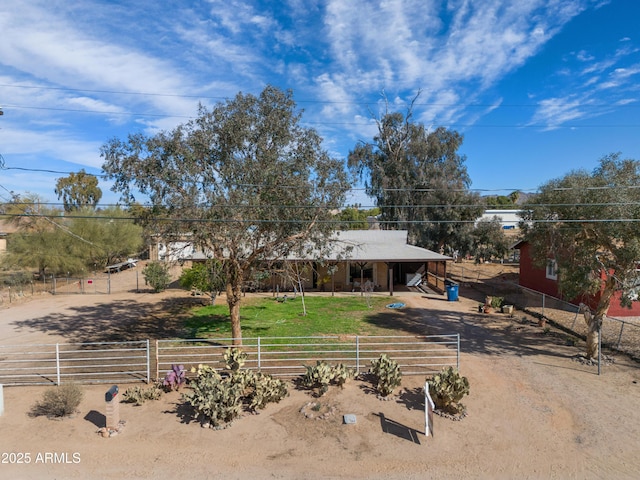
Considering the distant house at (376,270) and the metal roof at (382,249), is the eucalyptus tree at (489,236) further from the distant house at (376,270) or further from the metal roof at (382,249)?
the metal roof at (382,249)

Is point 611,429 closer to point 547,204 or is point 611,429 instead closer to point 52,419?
point 547,204

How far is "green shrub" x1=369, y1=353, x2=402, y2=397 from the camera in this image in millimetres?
9492

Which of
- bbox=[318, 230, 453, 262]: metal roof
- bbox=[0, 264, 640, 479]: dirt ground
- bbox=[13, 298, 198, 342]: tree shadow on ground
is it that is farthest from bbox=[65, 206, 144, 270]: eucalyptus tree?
bbox=[0, 264, 640, 479]: dirt ground

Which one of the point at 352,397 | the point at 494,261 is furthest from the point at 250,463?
the point at 494,261

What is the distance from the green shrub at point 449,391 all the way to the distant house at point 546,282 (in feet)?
39.5

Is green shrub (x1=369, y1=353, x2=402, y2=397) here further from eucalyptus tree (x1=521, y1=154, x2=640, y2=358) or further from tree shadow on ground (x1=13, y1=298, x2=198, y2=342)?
tree shadow on ground (x1=13, y1=298, x2=198, y2=342)

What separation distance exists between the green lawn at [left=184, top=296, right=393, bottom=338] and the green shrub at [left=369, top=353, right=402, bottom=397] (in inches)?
207

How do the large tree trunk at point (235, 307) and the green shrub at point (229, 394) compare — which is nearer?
the green shrub at point (229, 394)

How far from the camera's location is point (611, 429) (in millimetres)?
8203

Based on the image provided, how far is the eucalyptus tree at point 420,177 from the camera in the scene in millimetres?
34719

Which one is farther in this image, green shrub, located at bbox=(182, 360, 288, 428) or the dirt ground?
green shrub, located at bbox=(182, 360, 288, 428)

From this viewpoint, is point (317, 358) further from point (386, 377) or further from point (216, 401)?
point (216, 401)

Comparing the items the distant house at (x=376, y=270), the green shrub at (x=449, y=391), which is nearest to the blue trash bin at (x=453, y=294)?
the distant house at (x=376, y=270)

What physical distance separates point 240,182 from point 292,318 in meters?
8.58
